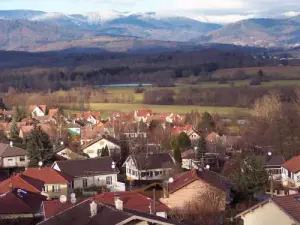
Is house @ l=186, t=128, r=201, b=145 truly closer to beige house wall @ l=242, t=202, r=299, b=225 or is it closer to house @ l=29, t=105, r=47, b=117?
house @ l=29, t=105, r=47, b=117

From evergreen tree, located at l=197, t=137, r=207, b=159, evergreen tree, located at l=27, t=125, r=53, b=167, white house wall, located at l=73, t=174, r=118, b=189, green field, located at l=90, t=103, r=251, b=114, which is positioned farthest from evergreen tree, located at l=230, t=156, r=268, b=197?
green field, located at l=90, t=103, r=251, b=114

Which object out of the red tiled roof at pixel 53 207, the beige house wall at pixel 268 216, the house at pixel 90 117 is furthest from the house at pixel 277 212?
the house at pixel 90 117

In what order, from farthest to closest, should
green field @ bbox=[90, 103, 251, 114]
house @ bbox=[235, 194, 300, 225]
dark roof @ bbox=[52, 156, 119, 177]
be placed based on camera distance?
green field @ bbox=[90, 103, 251, 114] < dark roof @ bbox=[52, 156, 119, 177] < house @ bbox=[235, 194, 300, 225]

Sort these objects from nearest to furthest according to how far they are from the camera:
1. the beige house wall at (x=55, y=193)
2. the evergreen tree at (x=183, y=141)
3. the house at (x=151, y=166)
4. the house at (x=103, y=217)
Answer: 1. the house at (x=103, y=217)
2. the beige house wall at (x=55, y=193)
3. the house at (x=151, y=166)
4. the evergreen tree at (x=183, y=141)

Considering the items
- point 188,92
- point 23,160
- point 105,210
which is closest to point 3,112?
point 188,92

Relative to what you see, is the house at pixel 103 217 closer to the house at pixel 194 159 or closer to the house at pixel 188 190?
the house at pixel 188 190

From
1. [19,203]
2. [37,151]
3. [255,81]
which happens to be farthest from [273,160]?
[255,81]

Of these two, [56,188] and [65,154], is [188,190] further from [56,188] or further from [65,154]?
A: [65,154]
